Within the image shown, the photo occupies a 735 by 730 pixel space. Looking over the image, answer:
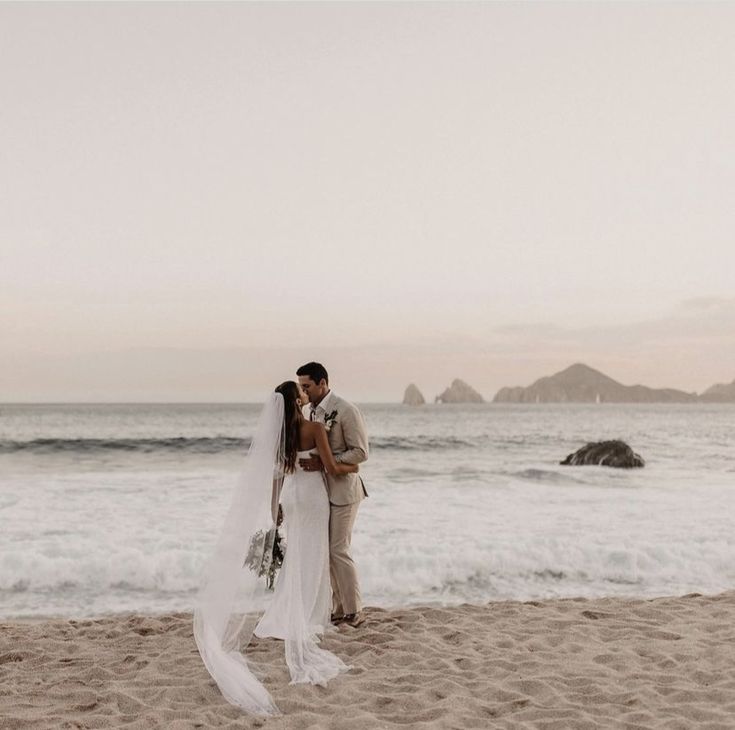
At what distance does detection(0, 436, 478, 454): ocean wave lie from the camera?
30531 mm

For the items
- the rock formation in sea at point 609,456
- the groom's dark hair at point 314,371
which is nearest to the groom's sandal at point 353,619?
the groom's dark hair at point 314,371

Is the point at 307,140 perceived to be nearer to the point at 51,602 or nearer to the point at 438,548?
the point at 438,548

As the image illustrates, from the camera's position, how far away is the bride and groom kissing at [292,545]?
497 cm

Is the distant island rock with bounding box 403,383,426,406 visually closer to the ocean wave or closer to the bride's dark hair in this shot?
the ocean wave

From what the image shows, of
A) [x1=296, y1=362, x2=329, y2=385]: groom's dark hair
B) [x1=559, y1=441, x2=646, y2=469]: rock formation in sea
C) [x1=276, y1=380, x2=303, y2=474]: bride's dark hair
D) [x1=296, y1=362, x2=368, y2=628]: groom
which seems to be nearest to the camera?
[x1=276, y1=380, x2=303, y2=474]: bride's dark hair

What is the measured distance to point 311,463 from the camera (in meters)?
6.00

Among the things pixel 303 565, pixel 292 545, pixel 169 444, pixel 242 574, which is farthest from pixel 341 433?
pixel 169 444

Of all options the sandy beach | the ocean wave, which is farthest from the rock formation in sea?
the sandy beach

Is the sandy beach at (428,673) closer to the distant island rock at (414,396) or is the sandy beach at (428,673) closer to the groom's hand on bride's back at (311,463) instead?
the groom's hand on bride's back at (311,463)

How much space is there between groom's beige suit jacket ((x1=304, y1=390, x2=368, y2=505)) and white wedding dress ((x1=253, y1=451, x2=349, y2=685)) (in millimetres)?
139

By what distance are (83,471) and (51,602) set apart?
52.6ft

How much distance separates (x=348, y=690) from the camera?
465 cm

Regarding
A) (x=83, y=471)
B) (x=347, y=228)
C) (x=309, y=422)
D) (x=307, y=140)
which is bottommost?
(x=83, y=471)

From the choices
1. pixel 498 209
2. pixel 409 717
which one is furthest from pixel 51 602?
pixel 498 209
